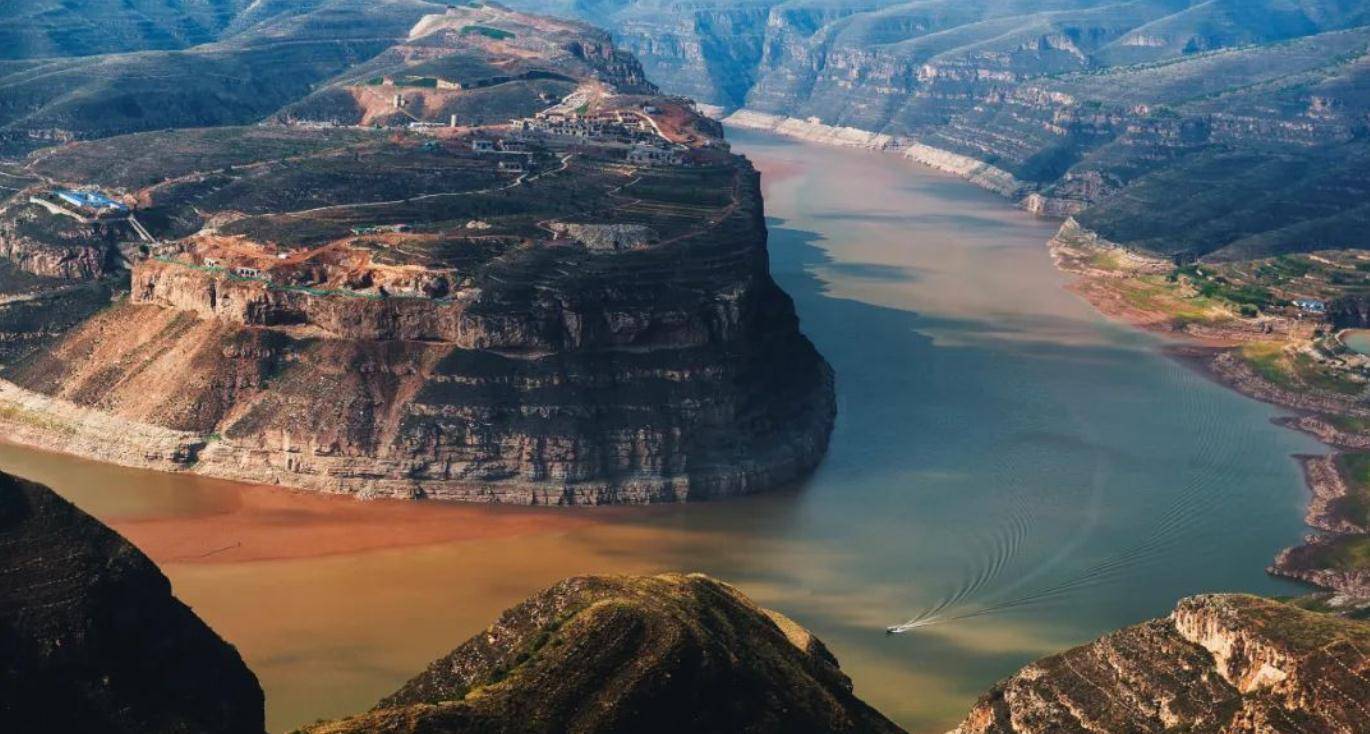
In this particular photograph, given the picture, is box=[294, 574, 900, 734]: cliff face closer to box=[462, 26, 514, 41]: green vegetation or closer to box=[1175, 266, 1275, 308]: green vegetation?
box=[1175, 266, 1275, 308]: green vegetation

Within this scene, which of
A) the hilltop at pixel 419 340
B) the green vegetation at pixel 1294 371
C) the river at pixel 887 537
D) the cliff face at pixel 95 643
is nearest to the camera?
the cliff face at pixel 95 643

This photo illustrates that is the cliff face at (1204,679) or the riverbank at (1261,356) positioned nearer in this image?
the cliff face at (1204,679)

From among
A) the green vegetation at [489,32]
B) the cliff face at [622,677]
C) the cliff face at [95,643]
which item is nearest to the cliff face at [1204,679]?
the cliff face at [622,677]

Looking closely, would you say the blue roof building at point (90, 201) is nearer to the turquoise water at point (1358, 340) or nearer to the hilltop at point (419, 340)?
the hilltop at point (419, 340)

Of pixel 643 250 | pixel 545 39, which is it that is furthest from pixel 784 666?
pixel 545 39

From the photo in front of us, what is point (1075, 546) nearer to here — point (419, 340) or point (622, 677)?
point (419, 340)

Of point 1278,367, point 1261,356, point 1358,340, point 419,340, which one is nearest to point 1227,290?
point 1358,340
